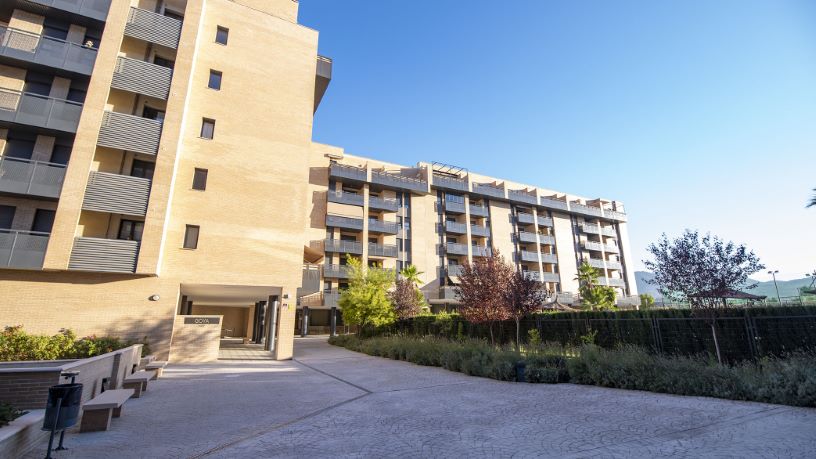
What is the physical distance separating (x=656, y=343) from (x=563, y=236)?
5100 centimetres

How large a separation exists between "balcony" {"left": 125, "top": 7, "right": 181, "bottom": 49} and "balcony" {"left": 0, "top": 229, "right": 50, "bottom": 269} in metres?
10.3

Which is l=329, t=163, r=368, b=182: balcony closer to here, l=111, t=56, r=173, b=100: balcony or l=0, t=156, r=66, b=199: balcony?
l=111, t=56, r=173, b=100: balcony

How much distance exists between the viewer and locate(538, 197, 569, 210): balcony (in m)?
58.9

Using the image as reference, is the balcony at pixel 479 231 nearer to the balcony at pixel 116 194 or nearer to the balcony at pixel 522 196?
the balcony at pixel 522 196

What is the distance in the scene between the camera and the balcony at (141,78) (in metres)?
17.1

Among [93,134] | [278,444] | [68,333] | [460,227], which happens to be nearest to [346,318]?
[68,333]

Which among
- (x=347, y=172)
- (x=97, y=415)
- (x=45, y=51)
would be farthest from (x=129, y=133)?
(x=347, y=172)

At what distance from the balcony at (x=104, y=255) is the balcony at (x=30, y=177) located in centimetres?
243

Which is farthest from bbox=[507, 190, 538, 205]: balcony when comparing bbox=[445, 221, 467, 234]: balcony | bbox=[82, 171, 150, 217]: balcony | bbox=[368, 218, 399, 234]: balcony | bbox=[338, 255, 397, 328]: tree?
bbox=[82, 171, 150, 217]: balcony

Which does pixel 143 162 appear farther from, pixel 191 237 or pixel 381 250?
pixel 381 250

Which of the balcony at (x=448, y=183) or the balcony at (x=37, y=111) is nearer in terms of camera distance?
the balcony at (x=37, y=111)

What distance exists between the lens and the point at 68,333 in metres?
13.7

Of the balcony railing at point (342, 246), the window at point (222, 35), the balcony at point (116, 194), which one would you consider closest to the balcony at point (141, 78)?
the window at point (222, 35)

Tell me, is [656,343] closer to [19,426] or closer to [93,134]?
[19,426]
